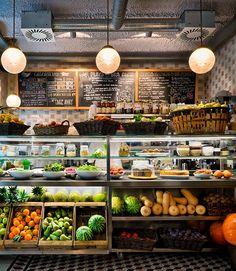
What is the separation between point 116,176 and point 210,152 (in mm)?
1136

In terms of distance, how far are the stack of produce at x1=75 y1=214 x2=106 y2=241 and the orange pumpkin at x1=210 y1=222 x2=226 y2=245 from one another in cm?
125

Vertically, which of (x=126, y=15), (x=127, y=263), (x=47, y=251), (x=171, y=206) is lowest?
(x=127, y=263)

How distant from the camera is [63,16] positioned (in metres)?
4.67

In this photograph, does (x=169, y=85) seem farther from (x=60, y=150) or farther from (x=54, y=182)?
(x=54, y=182)

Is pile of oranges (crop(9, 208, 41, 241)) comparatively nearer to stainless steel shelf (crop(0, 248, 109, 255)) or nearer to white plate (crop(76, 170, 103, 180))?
stainless steel shelf (crop(0, 248, 109, 255))

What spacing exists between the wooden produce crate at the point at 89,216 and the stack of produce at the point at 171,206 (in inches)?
19.2

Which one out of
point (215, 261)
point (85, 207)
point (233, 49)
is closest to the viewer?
point (215, 261)

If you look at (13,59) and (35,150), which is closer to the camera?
(35,150)

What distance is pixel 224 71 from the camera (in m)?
5.63

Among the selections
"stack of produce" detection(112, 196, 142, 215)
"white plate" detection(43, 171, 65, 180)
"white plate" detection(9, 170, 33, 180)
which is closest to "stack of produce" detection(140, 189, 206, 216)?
"stack of produce" detection(112, 196, 142, 215)

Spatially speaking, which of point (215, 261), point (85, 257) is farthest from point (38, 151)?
point (215, 261)

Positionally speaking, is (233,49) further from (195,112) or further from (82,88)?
(82,88)

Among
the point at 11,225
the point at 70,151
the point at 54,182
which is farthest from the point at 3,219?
the point at 70,151

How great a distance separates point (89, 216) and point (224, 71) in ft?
12.5
